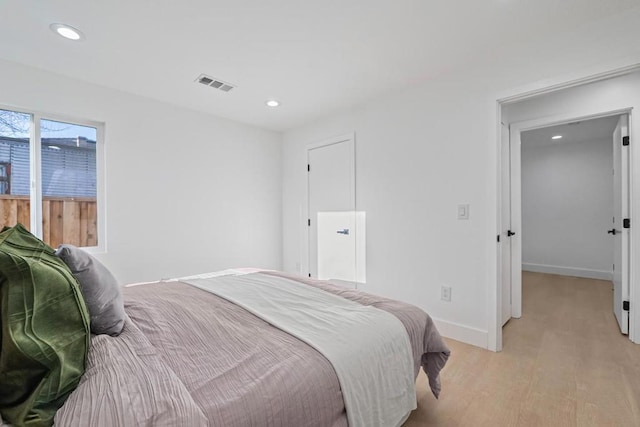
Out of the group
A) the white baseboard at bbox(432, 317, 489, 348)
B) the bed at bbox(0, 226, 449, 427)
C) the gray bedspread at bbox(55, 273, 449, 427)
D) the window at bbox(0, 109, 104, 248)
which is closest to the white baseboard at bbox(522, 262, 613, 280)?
the white baseboard at bbox(432, 317, 489, 348)

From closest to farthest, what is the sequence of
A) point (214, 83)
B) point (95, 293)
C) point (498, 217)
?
point (95, 293), point (498, 217), point (214, 83)

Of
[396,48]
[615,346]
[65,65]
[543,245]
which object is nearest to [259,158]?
[65,65]

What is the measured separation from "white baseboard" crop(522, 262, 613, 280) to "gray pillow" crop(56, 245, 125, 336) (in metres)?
6.53

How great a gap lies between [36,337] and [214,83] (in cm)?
260

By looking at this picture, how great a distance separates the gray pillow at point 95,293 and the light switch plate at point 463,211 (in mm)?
2517

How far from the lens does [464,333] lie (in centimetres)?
250

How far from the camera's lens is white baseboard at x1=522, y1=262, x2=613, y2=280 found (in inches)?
186

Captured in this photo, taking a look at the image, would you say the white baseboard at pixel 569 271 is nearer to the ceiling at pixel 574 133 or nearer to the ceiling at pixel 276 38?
the ceiling at pixel 574 133

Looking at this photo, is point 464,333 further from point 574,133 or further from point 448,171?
point 574,133

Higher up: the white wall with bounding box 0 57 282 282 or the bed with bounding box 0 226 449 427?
the white wall with bounding box 0 57 282 282

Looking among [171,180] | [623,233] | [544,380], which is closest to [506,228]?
[623,233]

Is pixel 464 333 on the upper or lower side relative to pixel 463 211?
lower

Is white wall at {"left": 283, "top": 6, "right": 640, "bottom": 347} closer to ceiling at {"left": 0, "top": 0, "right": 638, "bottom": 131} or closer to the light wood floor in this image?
ceiling at {"left": 0, "top": 0, "right": 638, "bottom": 131}

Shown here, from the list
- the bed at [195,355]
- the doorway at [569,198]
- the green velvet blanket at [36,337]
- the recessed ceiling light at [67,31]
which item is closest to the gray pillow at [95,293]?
the bed at [195,355]
